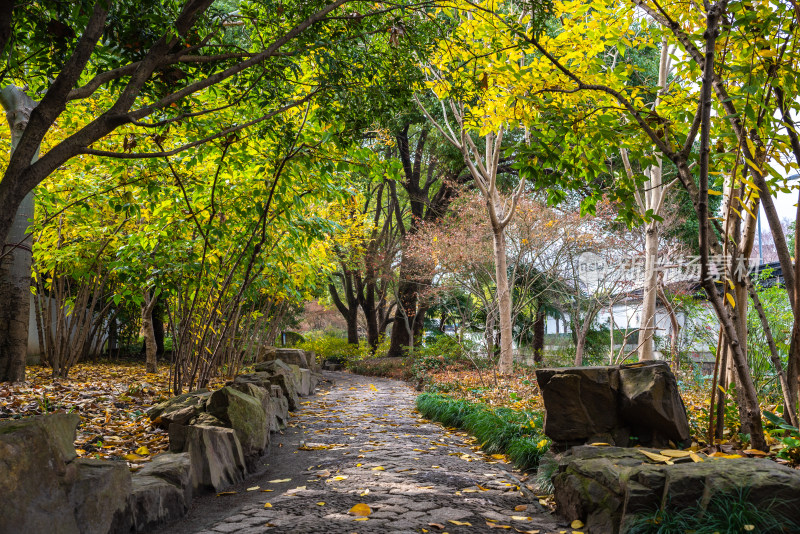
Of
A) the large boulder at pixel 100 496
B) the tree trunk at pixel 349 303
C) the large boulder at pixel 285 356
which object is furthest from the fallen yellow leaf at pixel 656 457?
the tree trunk at pixel 349 303

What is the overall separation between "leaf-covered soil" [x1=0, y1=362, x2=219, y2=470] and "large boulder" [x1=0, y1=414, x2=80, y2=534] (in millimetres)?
1375

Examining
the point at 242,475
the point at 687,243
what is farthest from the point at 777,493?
the point at 687,243

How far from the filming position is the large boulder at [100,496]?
8.54ft

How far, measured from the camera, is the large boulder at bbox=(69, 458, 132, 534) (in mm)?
2604

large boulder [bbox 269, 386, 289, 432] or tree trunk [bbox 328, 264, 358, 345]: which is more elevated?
tree trunk [bbox 328, 264, 358, 345]

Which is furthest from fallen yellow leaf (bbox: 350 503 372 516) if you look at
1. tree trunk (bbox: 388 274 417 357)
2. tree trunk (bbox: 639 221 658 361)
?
tree trunk (bbox: 388 274 417 357)

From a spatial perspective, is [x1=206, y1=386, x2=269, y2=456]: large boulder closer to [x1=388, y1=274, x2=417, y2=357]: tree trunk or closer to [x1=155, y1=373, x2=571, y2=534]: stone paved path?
[x1=155, y1=373, x2=571, y2=534]: stone paved path

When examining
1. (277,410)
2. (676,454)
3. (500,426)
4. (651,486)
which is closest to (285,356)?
(277,410)

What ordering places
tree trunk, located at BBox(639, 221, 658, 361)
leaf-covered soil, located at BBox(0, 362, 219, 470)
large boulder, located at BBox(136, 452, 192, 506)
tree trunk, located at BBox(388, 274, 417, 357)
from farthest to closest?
tree trunk, located at BBox(388, 274, 417, 357) < tree trunk, located at BBox(639, 221, 658, 361) < leaf-covered soil, located at BBox(0, 362, 219, 470) < large boulder, located at BBox(136, 452, 192, 506)

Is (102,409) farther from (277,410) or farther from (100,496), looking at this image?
(100,496)

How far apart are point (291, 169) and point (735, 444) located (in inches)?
182

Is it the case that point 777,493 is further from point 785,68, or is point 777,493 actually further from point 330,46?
point 330,46

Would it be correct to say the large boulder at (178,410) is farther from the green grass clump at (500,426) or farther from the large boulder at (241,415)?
the green grass clump at (500,426)

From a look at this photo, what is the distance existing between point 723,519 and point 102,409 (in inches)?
234
